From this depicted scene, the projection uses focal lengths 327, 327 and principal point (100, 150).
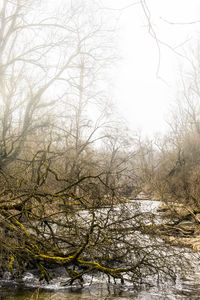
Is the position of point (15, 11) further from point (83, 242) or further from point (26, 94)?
point (83, 242)

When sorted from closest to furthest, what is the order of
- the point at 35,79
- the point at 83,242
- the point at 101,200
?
the point at 83,242 → the point at 101,200 → the point at 35,79

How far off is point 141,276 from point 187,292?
938 millimetres

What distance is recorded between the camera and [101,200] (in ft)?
21.7

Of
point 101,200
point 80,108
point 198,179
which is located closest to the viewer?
point 101,200

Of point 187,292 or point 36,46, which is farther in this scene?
point 36,46

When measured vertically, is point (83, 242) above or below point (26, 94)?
below

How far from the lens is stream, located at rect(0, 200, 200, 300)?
6.00 metres

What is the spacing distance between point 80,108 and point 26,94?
7670 mm

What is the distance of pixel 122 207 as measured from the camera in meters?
6.43

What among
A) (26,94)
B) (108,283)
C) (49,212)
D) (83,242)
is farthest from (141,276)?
(26,94)

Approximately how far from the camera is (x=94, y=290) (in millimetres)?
6414

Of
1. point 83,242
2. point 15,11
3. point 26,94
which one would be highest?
point 15,11

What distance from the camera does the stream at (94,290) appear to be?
19.7 feet

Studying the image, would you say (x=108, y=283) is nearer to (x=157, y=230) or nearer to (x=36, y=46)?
(x=157, y=230)
